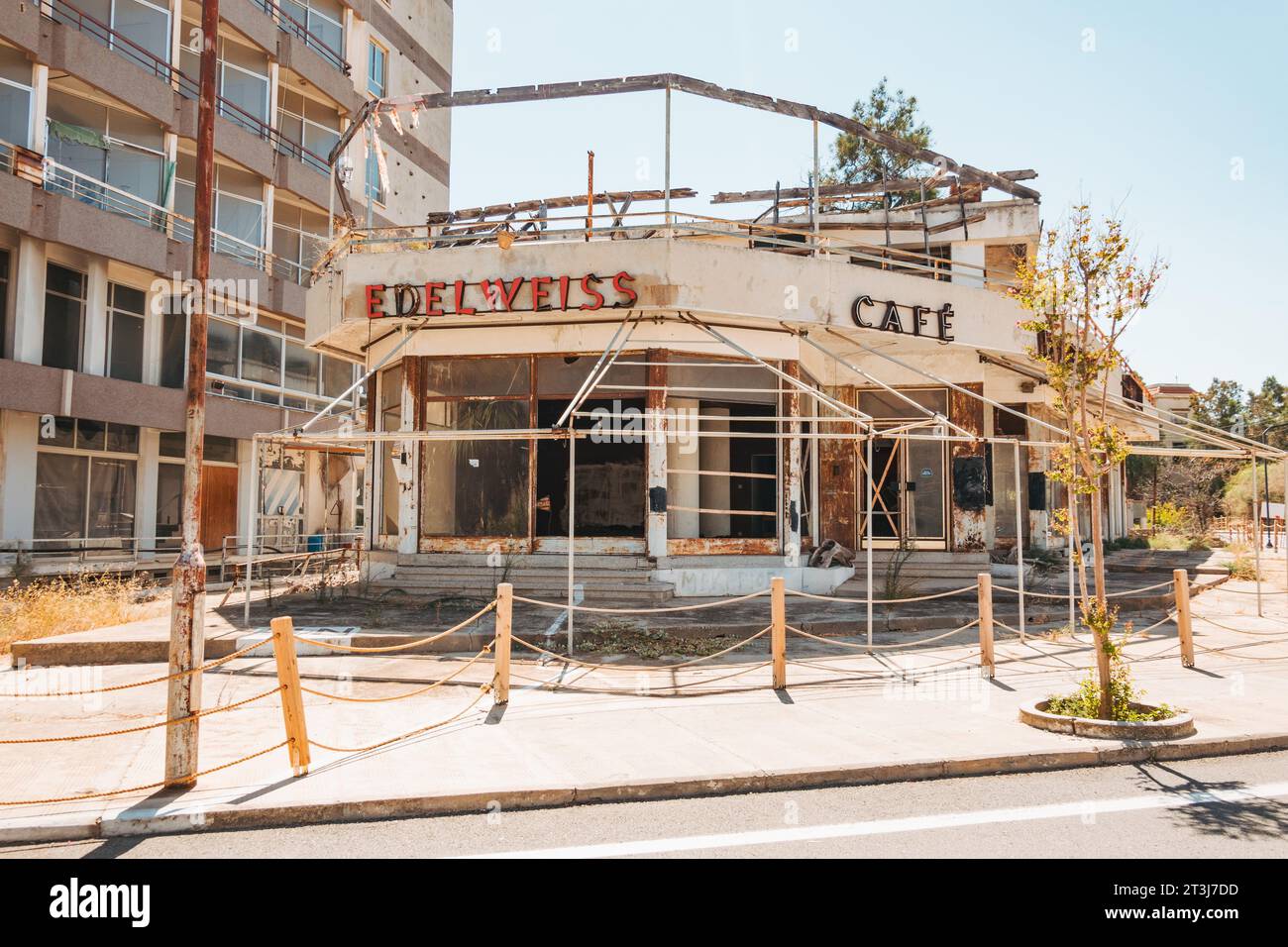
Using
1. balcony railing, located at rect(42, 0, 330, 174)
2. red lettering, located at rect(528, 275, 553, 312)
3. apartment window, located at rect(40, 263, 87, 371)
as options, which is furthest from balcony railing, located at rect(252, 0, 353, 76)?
red lettering, located at rect(528, 275, 553, 312)

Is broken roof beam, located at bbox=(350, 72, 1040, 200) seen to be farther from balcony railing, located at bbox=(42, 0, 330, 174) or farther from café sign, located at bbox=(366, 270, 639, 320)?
balcony railing, located at bbox=(42, 0, 330, 174)

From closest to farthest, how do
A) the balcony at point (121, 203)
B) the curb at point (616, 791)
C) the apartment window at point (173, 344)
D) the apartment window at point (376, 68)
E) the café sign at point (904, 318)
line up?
the curb at point (616, 791)
the café sign at point (904, 318)
the balcony at point (121, 203)
the apartment window at point (173, 344)
the apartment window at point (376, 68)

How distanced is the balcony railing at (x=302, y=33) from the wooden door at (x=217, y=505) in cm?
1397

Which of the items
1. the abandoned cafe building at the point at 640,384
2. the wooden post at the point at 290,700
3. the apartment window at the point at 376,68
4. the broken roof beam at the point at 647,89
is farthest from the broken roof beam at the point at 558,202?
the apartment window at the point at 376,68

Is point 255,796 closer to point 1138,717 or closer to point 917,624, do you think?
point 1138,717

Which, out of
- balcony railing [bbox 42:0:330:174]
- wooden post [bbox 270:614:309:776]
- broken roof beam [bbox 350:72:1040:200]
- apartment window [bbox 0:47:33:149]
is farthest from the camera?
balcony railing [bbox 42:0:330:174]

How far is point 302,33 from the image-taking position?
30.3m

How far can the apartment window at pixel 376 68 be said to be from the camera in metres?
33.9

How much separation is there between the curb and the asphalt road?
0.10m

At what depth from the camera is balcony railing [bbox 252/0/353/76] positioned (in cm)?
2850

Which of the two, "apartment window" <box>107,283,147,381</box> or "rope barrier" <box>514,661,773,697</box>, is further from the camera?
"apartment window" <box>107,283,147,381</box>

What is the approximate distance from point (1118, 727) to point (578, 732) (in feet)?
14.8

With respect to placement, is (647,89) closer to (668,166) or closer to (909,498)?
(668,166)

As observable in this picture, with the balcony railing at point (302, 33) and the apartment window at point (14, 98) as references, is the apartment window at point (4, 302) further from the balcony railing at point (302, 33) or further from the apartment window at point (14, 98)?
the balcony railing at point (302, 33)
